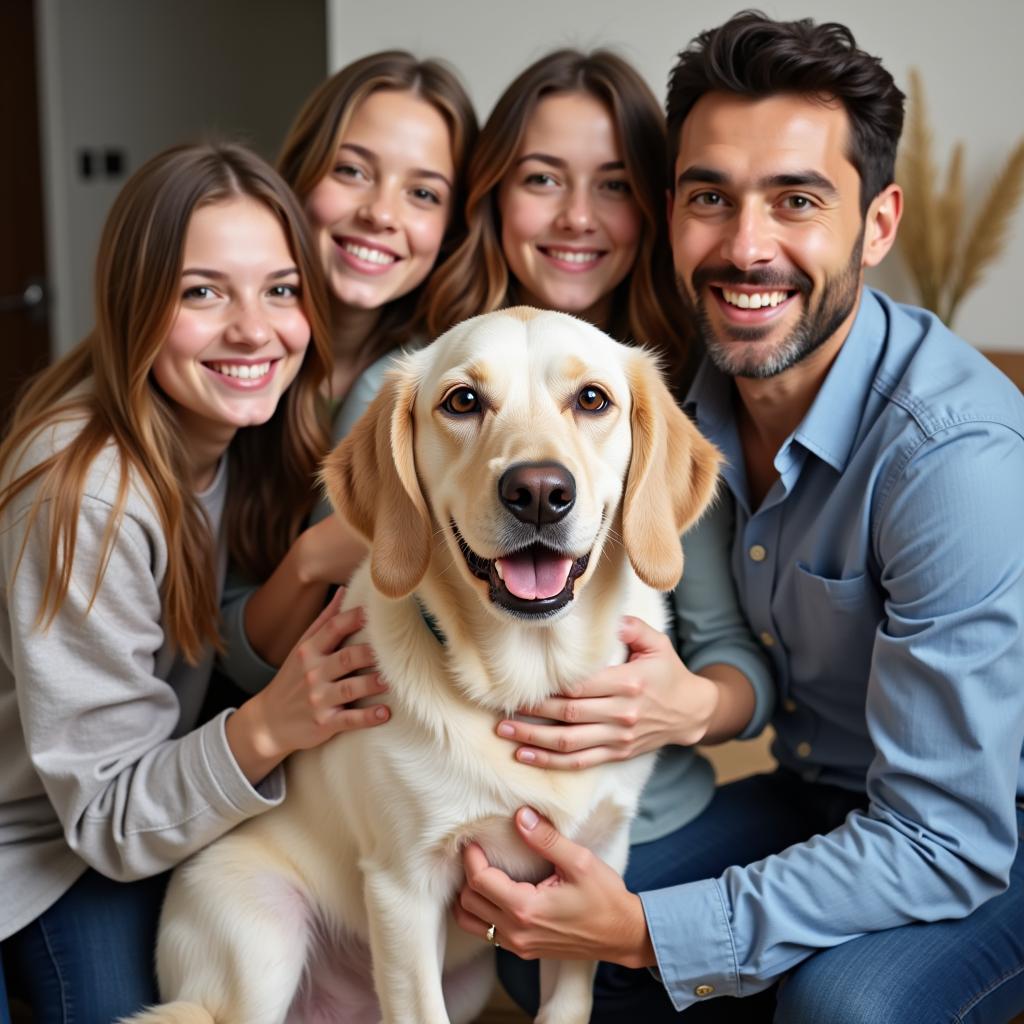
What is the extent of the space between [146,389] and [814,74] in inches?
48.4

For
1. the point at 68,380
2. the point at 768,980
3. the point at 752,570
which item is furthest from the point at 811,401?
the point at 68,380

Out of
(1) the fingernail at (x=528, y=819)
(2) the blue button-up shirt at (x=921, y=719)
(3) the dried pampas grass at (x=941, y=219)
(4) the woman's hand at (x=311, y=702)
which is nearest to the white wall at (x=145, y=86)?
(3) the dried pampas grass at (x=941, y=219)

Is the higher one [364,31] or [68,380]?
[364,31]

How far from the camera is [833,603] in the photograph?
1880 millimetres

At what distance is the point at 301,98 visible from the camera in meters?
6.77

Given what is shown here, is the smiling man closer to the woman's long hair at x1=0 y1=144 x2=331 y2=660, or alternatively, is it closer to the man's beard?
the man's beard

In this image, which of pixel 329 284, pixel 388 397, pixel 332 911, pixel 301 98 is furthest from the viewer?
pixel 301 98

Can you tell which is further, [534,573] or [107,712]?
[107,712]

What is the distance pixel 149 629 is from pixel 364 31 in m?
3.40

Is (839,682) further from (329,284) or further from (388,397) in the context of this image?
(329,284)

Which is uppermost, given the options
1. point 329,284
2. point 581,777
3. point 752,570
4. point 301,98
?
point 301,98

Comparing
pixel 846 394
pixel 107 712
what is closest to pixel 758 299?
pixel 846 394

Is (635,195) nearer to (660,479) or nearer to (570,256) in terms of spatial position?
(570,256)

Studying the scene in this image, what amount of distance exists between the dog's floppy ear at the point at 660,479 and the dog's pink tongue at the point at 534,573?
0.14 metres
